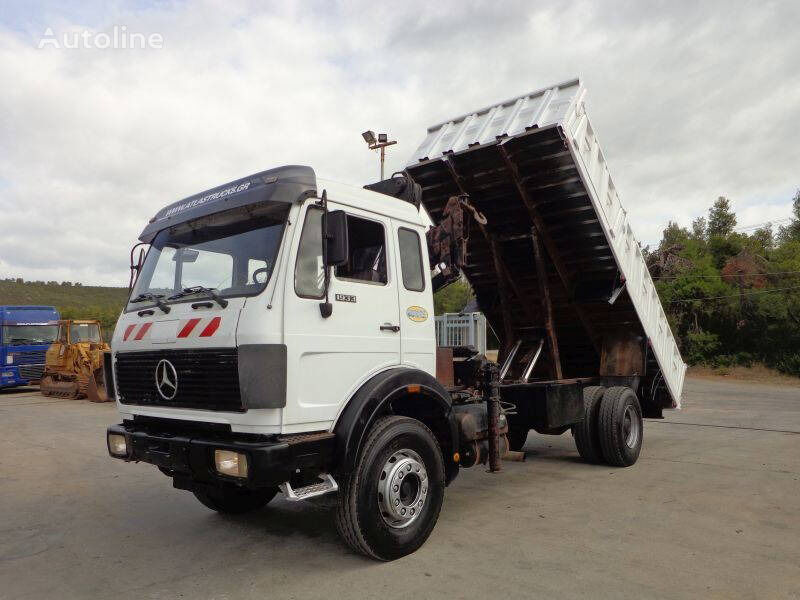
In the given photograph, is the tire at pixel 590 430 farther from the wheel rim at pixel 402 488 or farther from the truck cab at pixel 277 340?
the wheel rim at pixel 402 488

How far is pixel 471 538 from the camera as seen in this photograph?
4.65 meters

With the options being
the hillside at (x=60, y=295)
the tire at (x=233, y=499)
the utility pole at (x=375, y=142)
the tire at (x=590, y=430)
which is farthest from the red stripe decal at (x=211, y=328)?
the hillside at (x=60, y=295)

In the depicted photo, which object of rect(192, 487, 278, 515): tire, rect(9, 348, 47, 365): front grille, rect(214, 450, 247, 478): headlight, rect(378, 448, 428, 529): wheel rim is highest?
rect(9, 348, 47, 365): front grille

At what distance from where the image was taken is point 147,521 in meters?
5.33

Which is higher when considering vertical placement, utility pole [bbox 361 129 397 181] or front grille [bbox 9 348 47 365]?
utility pole [bbox 361 129 397 181]

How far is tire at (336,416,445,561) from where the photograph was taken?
13.1ft

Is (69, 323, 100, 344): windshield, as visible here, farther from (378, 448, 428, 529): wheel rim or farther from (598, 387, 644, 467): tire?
(378, 448, 428, 529): wheel rim

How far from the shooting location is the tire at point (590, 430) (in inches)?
282

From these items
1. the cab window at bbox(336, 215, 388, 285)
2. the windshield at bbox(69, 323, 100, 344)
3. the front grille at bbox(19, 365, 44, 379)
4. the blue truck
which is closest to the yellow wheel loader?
the windshield at bbox(69, 323, 100, 344)

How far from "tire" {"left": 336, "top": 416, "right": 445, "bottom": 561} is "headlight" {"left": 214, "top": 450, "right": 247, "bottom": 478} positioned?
0.74 m

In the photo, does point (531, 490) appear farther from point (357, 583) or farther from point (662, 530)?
point (357, 583)

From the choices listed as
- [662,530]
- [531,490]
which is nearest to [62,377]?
[531,490]

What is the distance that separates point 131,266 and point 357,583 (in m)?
2.95

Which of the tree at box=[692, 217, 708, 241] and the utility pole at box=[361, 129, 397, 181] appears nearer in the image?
the utility pole at box=[361, 129, 397, 181]
